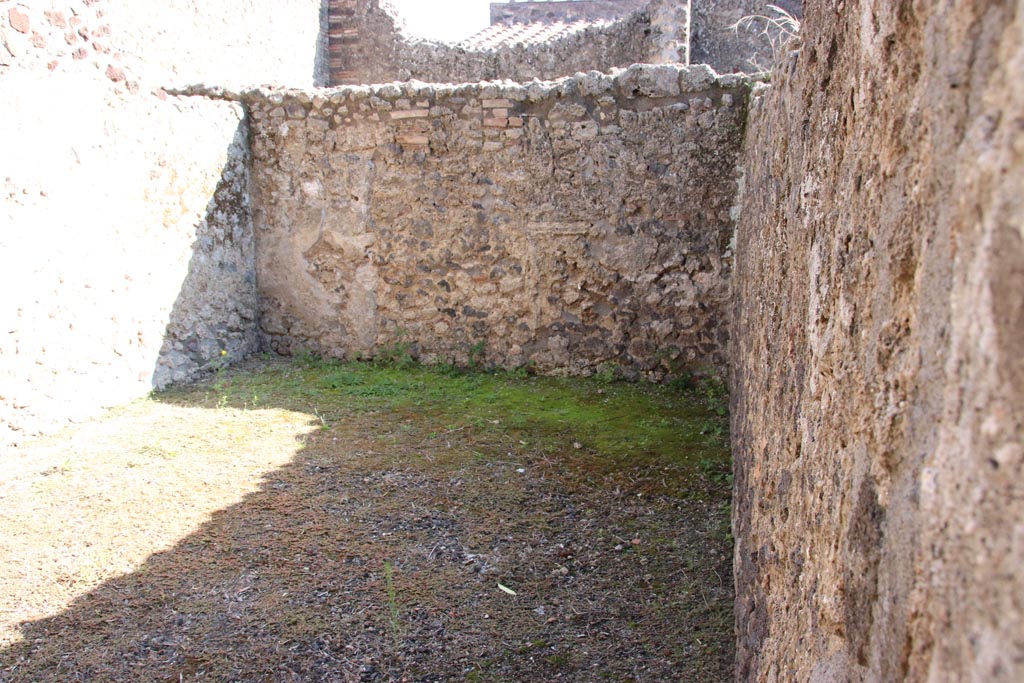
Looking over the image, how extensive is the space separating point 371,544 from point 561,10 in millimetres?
13157

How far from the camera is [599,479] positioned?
147 inches

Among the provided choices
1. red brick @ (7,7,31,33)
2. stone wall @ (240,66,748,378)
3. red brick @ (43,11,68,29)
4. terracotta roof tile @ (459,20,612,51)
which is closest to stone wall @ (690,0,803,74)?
terracotta roof tile @ (459,20,612,51)

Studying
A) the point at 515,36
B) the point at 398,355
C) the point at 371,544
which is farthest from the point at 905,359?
the point at 515,36

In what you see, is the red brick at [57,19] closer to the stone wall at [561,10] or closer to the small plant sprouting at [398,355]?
the small plant sprouting at [398,355]

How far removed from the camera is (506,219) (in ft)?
18.1

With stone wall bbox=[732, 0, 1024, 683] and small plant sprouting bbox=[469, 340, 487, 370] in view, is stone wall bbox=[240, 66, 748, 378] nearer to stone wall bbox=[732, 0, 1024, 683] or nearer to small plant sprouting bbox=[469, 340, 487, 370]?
small plant sprouting bbox=[469, 340, 487, 370]

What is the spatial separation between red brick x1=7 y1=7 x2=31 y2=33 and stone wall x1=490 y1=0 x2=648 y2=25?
1039 centimetres

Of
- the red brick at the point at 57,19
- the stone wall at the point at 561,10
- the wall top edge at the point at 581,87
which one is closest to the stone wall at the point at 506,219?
the wall top edge at the point at 581,87

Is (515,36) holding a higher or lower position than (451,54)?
higher

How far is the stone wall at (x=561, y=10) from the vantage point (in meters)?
13.7

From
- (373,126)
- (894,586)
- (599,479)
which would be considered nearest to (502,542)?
(599,479)

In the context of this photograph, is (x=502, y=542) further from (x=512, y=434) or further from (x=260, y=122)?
(x=260, y=122)

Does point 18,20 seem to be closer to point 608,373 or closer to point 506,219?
point 506,219

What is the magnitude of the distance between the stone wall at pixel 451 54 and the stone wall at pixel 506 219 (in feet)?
9.78
